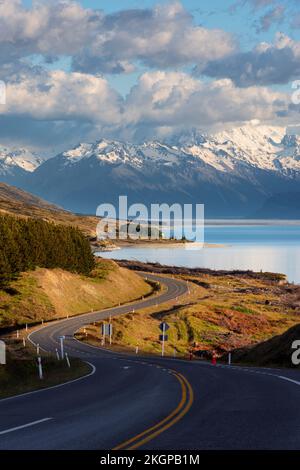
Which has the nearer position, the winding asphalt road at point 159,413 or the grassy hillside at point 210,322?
the winding asphalt road at point 159,413

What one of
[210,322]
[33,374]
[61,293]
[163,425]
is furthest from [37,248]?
[163,425]

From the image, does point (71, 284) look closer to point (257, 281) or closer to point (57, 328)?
point (57, 328)

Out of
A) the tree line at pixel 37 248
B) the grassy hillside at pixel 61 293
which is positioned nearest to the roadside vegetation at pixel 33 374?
the grassy hillside at pixel 61 293

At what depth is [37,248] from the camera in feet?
355

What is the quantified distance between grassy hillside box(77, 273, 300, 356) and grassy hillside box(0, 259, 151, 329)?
11.9 m

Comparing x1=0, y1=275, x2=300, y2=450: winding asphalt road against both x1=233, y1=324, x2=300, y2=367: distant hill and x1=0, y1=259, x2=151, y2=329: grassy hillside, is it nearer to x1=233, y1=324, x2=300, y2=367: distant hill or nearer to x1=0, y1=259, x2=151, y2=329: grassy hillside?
x1=233, y1=324, x2=300, y2=367: distant hill

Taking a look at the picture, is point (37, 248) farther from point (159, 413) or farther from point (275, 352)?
point (159, 413)

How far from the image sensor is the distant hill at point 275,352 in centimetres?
4686

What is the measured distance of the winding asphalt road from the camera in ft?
53.0

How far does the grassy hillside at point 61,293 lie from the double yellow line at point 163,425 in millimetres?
64347

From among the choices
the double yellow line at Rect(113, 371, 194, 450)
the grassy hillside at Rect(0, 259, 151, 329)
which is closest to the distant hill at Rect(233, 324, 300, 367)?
the double yellow line at Rect(113, 371, 194, 450)

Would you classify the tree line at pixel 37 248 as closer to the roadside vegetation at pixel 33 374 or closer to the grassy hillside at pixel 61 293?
the grassy hillside at pixel 61 293

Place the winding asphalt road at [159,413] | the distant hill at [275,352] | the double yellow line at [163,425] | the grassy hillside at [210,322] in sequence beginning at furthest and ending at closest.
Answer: the grassy hillside at [210,322] < the distant hill at [275,352] < the winding asphalt road at [159,413] < the double yellow line at [163,425]
